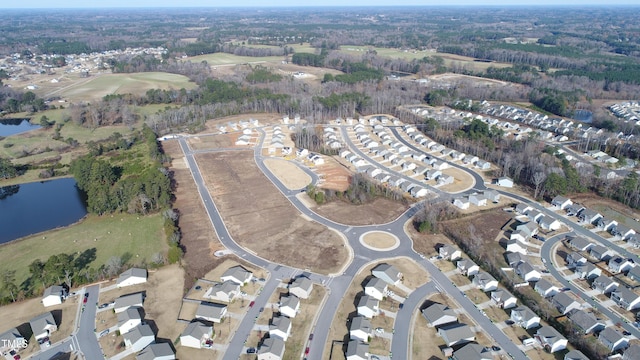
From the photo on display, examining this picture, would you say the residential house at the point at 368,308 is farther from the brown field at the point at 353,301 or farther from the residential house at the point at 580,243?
the residential house at the point at 580,243

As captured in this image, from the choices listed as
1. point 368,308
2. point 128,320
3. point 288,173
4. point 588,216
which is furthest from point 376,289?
point 588,216

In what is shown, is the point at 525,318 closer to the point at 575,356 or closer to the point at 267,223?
the point at 575,356

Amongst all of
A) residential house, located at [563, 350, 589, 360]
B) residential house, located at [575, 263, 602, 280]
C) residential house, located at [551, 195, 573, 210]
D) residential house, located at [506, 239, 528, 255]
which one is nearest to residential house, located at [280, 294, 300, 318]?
residential house, located at [563, 350, 589, 360]

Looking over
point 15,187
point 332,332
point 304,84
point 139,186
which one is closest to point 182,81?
point 304,84

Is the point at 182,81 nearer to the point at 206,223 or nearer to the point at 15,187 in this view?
the point at 15,187

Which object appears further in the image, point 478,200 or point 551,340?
point 478,200

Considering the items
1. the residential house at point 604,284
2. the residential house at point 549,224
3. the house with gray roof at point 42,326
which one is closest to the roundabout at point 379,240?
the residential house at point 549,224
